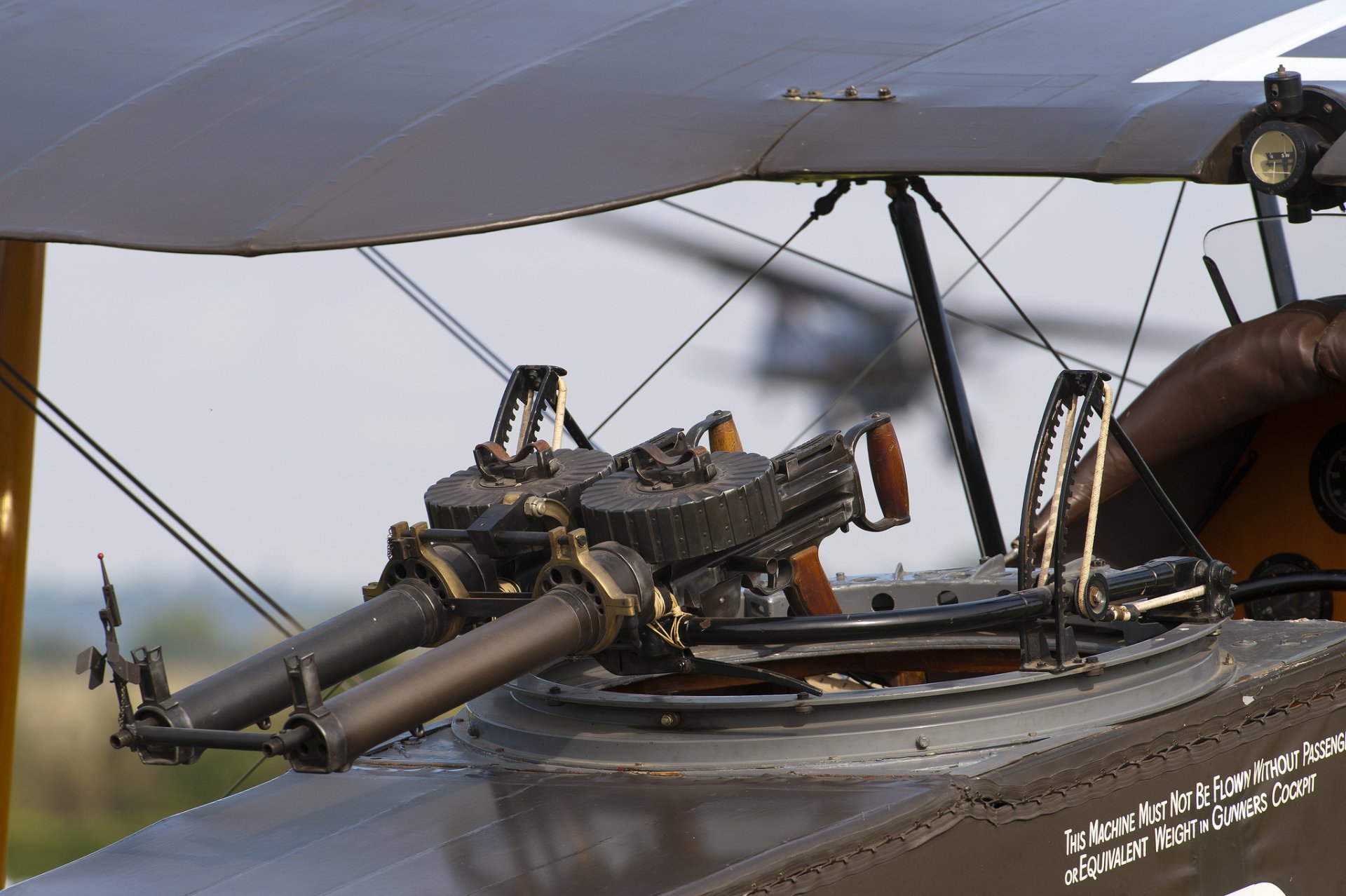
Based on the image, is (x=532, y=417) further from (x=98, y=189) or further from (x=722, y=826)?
(x=722, y=826)

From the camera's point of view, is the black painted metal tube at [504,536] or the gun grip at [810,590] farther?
the gun grip at [810,590]

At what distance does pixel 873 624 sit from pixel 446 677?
40.5 inches

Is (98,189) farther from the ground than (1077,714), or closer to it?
farther from the ground

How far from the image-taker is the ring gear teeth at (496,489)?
417 cm

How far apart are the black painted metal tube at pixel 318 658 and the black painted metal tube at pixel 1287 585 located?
8.94 ft

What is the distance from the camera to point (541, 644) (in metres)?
3.63

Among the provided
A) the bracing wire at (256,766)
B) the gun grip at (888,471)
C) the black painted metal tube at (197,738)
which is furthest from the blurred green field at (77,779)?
the black painted metal tube at (197,738)

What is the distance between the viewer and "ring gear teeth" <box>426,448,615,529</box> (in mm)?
4172

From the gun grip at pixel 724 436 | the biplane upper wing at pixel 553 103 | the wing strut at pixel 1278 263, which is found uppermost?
the biplane upper wing at pixel 553 103

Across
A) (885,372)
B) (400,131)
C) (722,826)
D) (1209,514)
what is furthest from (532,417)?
(885,372)

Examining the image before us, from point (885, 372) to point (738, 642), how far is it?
49.4 ft

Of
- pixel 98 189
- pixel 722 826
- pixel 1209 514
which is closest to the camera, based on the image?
pixel 722 826

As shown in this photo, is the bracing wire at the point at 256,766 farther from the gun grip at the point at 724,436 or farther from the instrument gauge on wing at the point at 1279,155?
the instrument gauge on wing at the point at 1279,155

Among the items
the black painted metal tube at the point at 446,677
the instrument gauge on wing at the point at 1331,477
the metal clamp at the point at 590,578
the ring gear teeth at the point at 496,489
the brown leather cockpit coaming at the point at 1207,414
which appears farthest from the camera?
the instrument gauge on wing at the point at 1331,477
